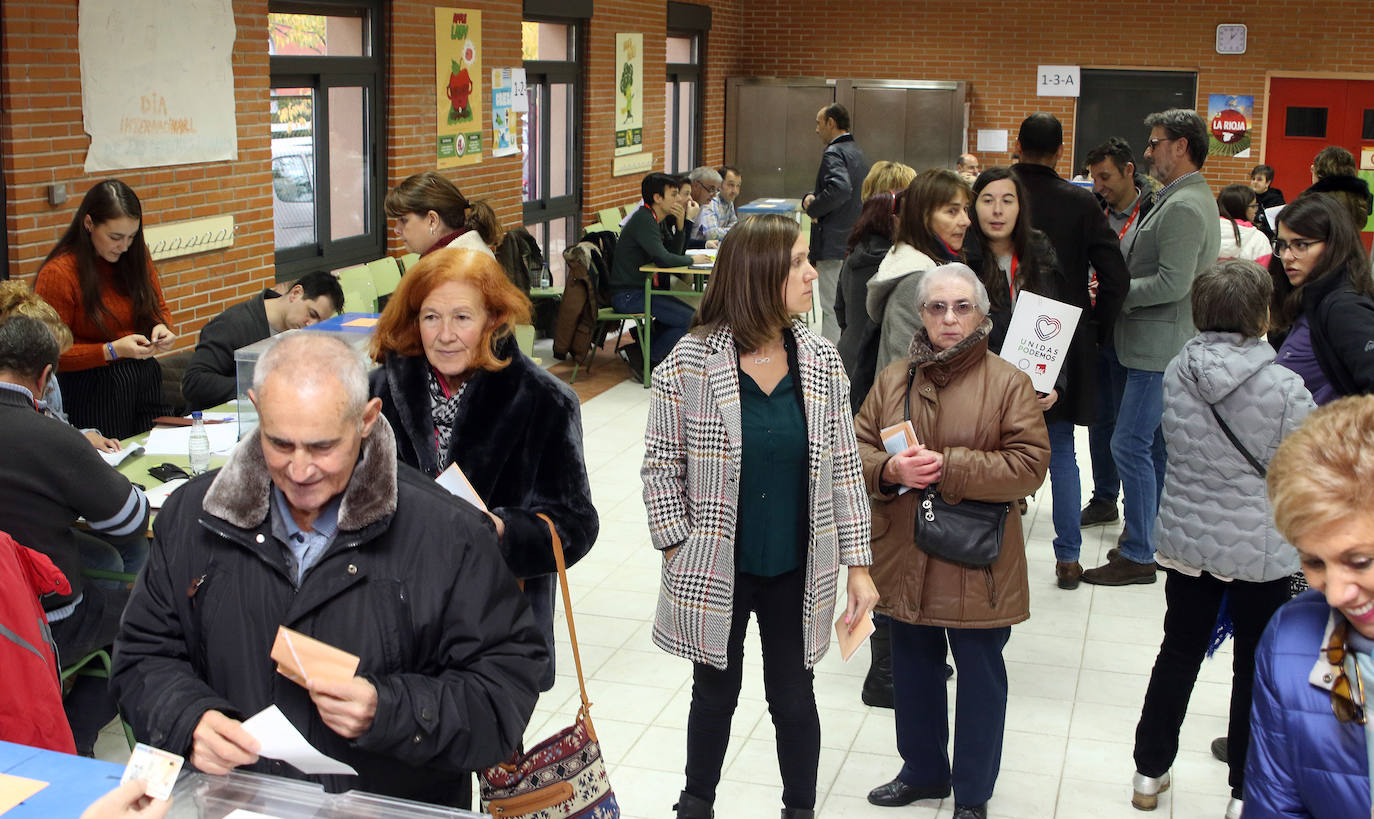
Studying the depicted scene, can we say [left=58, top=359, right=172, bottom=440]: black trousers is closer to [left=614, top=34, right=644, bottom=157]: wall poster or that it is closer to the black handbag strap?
the black handbag strap

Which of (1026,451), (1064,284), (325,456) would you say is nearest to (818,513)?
(1026,451)

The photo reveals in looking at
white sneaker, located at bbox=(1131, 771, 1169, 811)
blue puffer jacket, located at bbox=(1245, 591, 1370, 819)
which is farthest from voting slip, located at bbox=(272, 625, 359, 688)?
white sneaker, located at bbox=(1131, 771, 1169, 811)

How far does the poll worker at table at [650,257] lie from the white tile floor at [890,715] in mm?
3558

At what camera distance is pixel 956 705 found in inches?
137

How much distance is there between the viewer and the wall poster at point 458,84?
356 inches

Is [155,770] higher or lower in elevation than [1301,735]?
lower

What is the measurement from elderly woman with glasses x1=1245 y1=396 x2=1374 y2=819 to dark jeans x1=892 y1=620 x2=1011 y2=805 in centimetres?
162

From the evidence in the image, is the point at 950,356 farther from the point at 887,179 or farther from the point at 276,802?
the point at 887,179

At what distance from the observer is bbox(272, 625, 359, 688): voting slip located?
1.91 m

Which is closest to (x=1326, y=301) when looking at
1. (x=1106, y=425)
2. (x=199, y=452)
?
(x=1106, y=425)

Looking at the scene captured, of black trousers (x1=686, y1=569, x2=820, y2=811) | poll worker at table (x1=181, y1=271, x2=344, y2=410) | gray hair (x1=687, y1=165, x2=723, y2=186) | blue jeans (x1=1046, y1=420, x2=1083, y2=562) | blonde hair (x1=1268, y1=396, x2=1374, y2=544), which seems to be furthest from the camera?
gray hair (x1=687, y1=165, x2=723, y2=186)

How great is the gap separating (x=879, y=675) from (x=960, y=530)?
1.21 m

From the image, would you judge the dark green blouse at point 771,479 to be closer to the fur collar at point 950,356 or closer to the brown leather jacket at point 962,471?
the brown leather jacket at point 962,471

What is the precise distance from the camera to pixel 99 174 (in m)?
6.00
